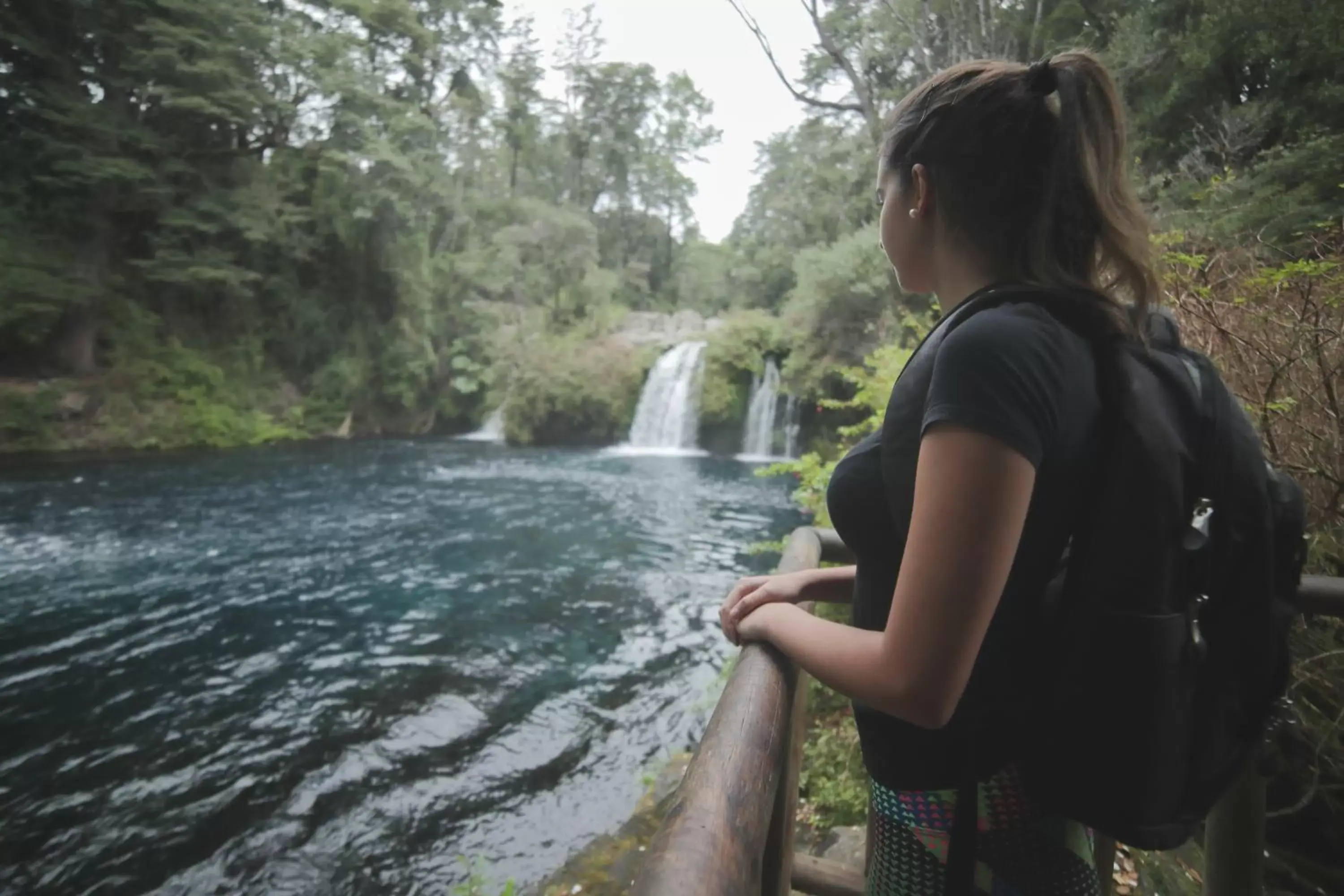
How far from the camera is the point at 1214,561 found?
2.70 ft

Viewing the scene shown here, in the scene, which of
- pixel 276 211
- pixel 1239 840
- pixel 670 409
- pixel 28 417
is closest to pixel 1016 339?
pixel 1239 840

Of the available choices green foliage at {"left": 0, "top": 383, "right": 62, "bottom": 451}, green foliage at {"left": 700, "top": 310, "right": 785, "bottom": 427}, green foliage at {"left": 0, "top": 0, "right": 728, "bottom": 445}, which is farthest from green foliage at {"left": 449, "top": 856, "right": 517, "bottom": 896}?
green foliage at {"left": 0, "top": 0, "right": 728, "bottom": 445}

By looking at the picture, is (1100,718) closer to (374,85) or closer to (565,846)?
(565,846)

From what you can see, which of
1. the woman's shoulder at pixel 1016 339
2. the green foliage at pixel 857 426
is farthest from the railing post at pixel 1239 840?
the green foliage at pixel 857 426

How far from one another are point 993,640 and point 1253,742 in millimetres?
390

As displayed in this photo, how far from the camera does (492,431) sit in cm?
2369

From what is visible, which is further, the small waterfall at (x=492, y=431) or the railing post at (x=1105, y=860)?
the small waterfall at (x=492, y=431)

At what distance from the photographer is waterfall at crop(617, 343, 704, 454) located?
19594 mm

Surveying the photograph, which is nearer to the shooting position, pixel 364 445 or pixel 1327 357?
pixel 1327 357

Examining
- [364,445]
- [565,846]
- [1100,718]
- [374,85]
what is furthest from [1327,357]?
[374,85]

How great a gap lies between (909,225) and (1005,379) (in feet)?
1.22

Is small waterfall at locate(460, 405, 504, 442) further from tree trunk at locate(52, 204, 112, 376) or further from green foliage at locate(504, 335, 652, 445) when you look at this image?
tree trunk at locate(52, 204, 112, 376)

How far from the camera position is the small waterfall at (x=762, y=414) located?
59.6 ft

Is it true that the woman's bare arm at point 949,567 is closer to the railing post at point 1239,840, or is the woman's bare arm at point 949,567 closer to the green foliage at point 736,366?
the railing post at point 1239,840
